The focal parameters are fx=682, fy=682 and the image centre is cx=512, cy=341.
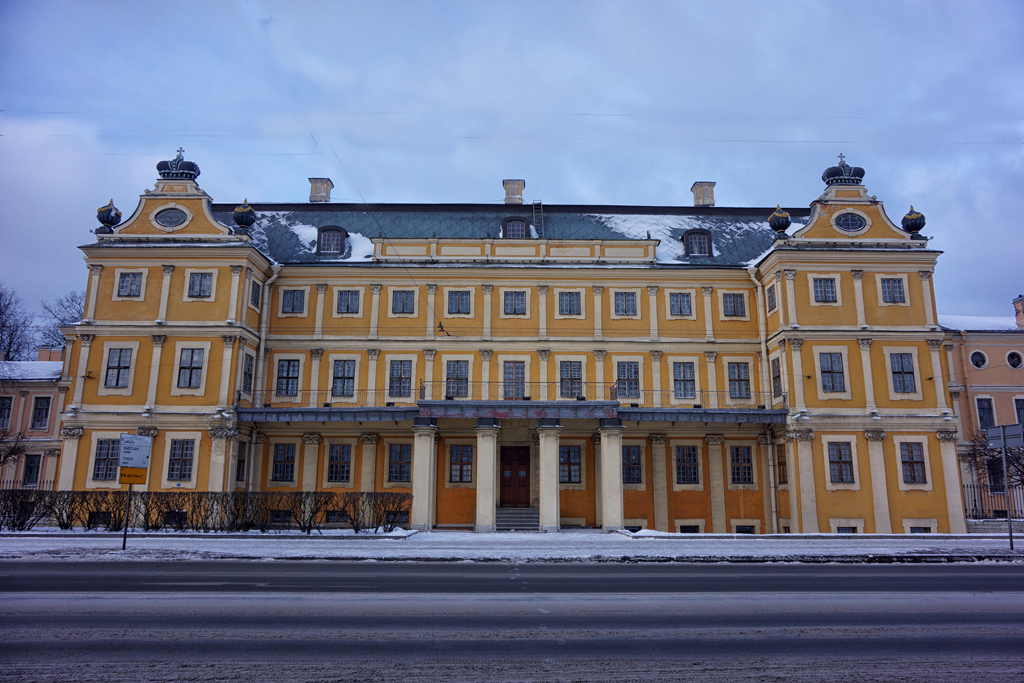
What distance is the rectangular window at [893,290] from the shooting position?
102 feet

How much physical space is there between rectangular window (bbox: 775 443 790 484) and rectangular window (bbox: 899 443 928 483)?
4.74 m

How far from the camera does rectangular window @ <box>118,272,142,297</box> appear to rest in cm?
3059

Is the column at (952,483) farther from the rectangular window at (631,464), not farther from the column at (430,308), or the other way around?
the column at (430,308)

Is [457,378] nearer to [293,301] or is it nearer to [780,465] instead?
[293,301]

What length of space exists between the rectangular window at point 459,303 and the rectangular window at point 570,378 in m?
5.31

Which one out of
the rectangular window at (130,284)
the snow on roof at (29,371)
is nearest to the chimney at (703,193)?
the rectangular window at (130,284)

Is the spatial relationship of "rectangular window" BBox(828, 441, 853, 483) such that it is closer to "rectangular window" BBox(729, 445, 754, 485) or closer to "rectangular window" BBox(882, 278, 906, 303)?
"rectangular window" BBox(729, 445, 754, 485)

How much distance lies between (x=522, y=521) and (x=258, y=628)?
21.3 meters

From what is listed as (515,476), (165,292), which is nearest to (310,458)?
(515,476)

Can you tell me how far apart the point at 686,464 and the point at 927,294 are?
1333 cm

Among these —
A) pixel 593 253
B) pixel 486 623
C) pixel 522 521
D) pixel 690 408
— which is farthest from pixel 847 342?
pixel 486 623

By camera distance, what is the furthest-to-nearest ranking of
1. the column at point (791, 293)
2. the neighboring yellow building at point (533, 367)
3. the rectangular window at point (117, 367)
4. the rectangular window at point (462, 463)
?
the rectangular window at point (462, 463), the column at point (791, 293), the rectangular window at point (117, 367), the neighboring yellow building at point (533, 367)

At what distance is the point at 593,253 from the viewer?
3375cm

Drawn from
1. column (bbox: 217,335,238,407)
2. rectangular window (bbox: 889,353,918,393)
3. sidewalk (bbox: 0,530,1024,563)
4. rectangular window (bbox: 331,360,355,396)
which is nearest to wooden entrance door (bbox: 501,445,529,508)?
sidewalk (bbox: 0,530,1024,563)
